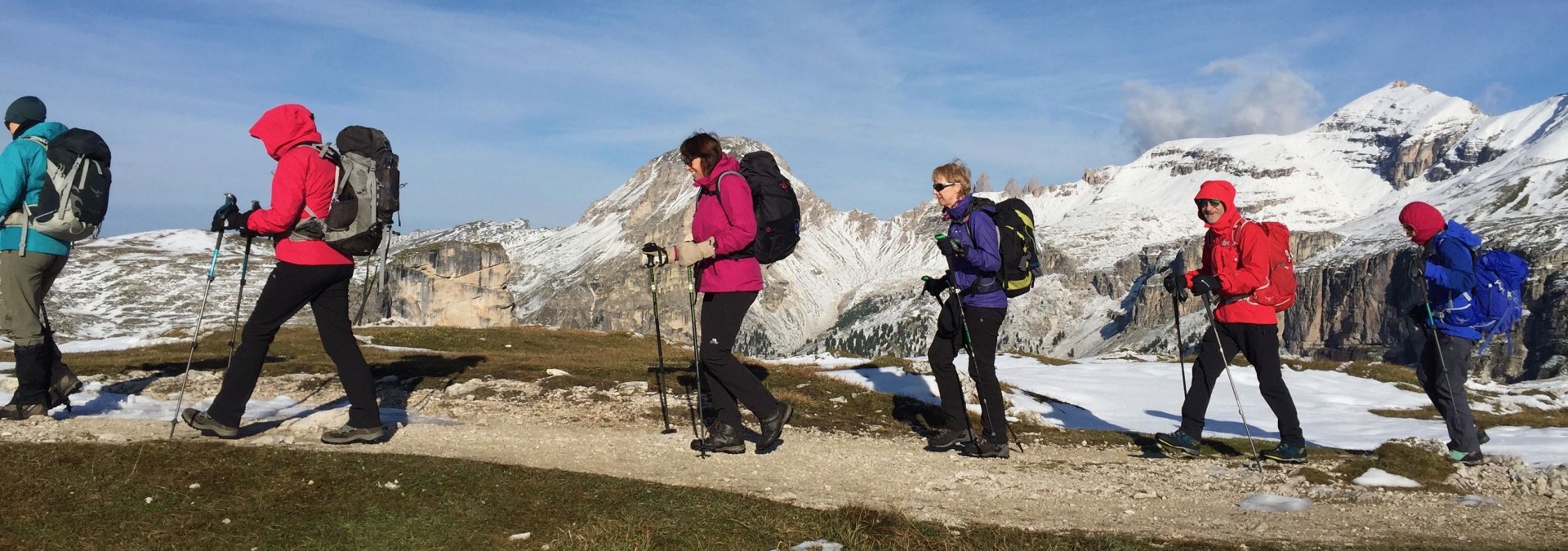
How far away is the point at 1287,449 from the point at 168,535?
1239 cm

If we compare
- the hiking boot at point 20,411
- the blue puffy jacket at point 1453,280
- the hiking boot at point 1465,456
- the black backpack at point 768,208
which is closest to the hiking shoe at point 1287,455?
the hiking boot at point 1465,456

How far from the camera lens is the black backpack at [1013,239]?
12383 mm

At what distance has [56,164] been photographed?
11984 mm

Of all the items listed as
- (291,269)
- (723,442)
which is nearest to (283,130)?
(291,269)

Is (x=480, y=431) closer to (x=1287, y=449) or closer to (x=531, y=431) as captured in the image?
(x=531, y=431)

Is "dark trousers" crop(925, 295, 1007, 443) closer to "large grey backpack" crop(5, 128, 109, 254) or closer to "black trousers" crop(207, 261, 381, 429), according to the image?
"black trousers" crop(207, 261, 381, 429)

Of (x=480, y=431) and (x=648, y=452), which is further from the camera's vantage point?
(x=480, y=431)

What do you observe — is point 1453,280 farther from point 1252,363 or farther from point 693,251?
point 693,251

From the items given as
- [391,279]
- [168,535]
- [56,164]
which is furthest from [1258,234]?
[391,279]

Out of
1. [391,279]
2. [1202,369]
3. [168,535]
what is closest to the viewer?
[168,535]

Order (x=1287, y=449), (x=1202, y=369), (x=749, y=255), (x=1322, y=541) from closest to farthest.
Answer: (x=1322, y=541), (x=749, y=255), (x=1287, y=449), (x=1202, y=369)

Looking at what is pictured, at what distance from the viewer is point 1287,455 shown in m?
12.8

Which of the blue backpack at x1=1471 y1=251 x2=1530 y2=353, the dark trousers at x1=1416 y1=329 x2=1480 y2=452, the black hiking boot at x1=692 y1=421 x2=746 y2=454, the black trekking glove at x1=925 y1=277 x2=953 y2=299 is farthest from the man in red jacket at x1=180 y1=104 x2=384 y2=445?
the blue backpack at x1=1471 y1=251 x2=1530 y2=353

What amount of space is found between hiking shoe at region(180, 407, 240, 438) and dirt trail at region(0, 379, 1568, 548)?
20 cm
